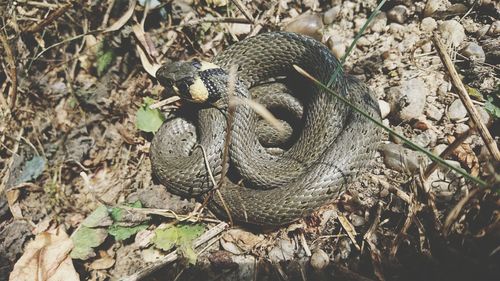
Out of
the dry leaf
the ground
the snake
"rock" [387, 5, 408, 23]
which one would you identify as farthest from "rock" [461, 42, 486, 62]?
the dry leaf

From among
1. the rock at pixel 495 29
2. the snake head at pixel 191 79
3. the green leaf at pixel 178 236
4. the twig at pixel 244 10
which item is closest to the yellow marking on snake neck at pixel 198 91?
the snake head at pixel 191 79

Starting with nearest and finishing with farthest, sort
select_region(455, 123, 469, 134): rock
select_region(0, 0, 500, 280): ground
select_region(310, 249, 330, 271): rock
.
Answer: select_region(0, 0, 500, 280): ground
select_region(310, 249, 330, 271): rock
select_region(455, 123, 469, 134): rock

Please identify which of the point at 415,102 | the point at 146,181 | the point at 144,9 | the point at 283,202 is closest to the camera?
the point at 283,202

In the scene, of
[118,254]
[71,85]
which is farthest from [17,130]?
[118,254]

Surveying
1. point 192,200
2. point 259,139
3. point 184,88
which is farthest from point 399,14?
point 192,200

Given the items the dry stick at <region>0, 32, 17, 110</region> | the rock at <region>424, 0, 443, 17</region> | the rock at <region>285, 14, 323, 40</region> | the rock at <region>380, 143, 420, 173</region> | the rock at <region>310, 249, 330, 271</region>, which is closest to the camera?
the rock at <region>310, 249, 330, 271</region>

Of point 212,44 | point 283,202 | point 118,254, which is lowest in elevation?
point 118,254

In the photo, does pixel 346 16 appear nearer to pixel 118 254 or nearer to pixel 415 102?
pixel 415 102

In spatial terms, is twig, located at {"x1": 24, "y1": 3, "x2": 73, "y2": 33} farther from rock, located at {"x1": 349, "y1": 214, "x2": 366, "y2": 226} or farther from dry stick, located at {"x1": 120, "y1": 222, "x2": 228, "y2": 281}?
rock, located at {"x1": 349, "y1": 214, "x2": 366, "y2": 226}
